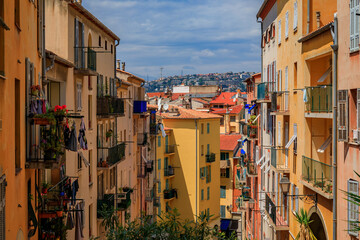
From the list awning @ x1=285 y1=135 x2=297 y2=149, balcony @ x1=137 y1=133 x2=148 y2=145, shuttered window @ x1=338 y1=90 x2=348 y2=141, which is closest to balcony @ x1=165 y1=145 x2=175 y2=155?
balcony @ x1=137 y1=133 x2=148 y2=145

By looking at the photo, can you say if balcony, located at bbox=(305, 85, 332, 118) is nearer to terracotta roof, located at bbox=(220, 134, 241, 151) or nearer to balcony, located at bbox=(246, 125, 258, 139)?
balcony, located at bbox=(246, 125, 258, 139)

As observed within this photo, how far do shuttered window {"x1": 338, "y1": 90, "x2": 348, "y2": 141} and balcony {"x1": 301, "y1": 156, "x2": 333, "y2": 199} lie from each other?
2230 mm

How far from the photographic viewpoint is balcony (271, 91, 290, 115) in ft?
98.5

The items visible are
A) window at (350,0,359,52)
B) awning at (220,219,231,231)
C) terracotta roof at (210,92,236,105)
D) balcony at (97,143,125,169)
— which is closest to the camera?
window at (350,0,359,52)

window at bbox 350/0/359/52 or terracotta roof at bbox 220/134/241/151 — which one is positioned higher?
window at bbox 350/0/359/52

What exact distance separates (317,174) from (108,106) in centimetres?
1490

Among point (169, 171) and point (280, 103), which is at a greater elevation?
point (280, 103)

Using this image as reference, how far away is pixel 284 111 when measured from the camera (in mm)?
30297

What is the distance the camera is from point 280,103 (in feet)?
103

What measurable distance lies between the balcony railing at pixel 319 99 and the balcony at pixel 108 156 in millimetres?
13297

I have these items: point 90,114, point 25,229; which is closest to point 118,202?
point 90,114

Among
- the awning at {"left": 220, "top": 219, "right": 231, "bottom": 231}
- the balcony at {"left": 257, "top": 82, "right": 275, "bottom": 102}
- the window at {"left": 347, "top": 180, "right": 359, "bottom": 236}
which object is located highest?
the balcony at {"left": 257, "top": 82, "right": 275, "bottom": 102}

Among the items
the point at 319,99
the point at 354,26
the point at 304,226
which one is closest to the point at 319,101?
the point at 319,99

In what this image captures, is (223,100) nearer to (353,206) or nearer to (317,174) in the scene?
(317,174)
